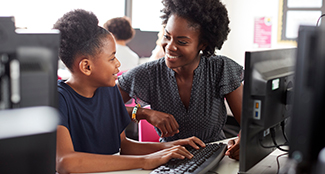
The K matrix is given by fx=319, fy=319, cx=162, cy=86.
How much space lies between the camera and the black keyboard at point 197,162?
0.89 m

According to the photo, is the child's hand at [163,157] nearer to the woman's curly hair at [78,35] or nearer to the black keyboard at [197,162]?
the black keyboard at [197,162]

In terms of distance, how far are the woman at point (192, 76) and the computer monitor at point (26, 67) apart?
0.87 metres

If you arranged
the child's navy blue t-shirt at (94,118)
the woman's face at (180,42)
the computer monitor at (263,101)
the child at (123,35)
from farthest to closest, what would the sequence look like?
the child at (123,35) → the woman's face at (180,42) → the child's navy blue t-shirt at (94,118) → the computer monitor at (263,101)

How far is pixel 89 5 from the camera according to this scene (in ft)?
11.4

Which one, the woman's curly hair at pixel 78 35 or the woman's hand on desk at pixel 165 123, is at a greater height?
the woman's curly hair at pixel 78 35

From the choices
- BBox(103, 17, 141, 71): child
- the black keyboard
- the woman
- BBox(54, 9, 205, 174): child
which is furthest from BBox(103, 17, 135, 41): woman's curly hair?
the black keyboard

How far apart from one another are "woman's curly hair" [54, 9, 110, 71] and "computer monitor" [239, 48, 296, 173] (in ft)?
1.89

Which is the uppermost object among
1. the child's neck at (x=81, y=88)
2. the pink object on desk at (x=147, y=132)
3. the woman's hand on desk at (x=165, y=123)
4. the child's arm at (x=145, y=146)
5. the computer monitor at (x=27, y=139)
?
the computer monitor at (x=27, y=139)

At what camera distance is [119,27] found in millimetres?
3160

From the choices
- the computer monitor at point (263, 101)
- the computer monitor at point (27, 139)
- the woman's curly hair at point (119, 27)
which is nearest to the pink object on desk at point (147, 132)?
the computer monitor at point (263, 101)

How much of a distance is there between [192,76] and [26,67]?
106cm

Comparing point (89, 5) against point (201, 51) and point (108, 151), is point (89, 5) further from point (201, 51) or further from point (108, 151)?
point (108, 151)

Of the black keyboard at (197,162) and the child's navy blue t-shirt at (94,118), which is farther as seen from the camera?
the child's navy blue t-shirt at (94,118)

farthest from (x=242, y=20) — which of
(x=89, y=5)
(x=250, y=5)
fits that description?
(x=89, y=5)
